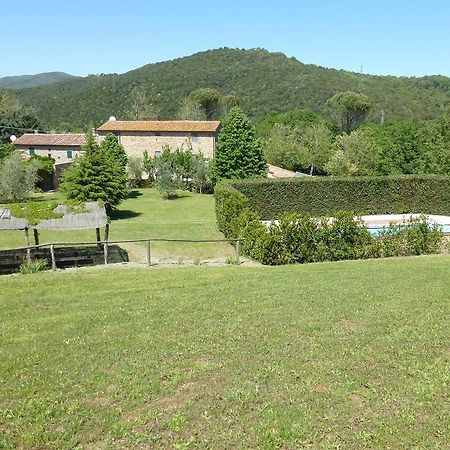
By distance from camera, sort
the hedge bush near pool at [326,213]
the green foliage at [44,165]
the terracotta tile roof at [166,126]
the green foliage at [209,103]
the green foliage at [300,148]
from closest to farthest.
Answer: the hedge bush near pool at [326,213] < the green foliage at [44,165] < the terracotta tile roof at [166,126] < the green foliage at [300,148] < the green foliage at [209,103]

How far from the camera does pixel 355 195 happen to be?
30.0m

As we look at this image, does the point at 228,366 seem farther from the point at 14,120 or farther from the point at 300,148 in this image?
the point at 14,120

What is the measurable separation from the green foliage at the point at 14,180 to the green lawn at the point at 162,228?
3606 millimetres

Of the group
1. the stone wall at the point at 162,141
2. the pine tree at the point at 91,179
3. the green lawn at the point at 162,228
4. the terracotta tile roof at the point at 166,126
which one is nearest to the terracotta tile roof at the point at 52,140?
the terracotta tile roof at the point at 166,126

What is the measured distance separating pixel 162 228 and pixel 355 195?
1310 centimetres

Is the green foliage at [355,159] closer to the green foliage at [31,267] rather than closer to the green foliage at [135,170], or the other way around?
the green foliage at [135,170]

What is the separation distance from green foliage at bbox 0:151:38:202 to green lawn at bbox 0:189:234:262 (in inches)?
142

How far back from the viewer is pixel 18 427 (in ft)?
18.7

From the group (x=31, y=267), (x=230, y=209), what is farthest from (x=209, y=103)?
(x=31, y=267)

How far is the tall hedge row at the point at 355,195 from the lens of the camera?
96.8 feet

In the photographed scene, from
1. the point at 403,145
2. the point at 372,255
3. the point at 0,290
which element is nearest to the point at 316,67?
the point at 403,145

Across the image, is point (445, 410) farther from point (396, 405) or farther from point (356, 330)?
point (356, 330)

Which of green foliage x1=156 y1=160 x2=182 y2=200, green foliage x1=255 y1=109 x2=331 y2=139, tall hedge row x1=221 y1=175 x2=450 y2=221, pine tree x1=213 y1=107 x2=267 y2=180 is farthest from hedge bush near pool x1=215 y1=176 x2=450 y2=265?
green foliage x1=255 y1=109 x2=331 y2=139

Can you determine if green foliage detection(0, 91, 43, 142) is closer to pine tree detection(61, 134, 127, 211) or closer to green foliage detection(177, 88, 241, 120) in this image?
green foliage detection(177, 88, 241, 120)
